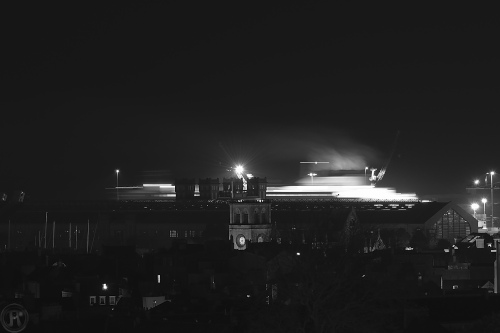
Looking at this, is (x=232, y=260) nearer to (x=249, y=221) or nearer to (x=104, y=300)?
(x=104, y=300)

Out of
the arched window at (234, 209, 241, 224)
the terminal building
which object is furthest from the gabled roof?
the arched window at (234, 209, 241, 224)

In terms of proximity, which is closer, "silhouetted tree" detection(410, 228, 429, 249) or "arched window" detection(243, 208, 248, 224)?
"silhouetted tree" detection(410, 228, 429, 249)

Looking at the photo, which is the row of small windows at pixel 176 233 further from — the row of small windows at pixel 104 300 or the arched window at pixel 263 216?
the row of small windows at pixel 104 300

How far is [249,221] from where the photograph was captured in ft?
355

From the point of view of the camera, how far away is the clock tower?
104 m

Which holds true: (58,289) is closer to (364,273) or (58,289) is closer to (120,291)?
(120,291)

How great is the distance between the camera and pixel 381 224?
A: 130500 millimetres

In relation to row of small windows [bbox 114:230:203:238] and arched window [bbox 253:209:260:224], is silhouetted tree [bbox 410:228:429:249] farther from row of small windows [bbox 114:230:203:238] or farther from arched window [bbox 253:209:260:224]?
row of small windows [bbox 114:230:203:238]

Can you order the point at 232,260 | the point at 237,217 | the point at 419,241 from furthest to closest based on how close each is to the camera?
Answer: the point at 237,217, the point at 419,241, the point at 232,260

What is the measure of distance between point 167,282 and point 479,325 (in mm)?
31720

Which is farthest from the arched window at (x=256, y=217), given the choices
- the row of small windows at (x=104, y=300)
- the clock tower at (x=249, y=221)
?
the row of small windows at (x=104, y=300)

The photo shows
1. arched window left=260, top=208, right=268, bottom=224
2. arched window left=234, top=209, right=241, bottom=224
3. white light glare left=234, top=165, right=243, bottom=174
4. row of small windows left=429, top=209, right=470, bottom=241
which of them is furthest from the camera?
white light glare left=234, top=165, right=243, bottom=174

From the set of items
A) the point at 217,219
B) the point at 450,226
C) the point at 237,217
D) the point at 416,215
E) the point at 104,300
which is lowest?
the point at 104,300

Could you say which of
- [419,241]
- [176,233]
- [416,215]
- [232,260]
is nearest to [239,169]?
[176,233]
